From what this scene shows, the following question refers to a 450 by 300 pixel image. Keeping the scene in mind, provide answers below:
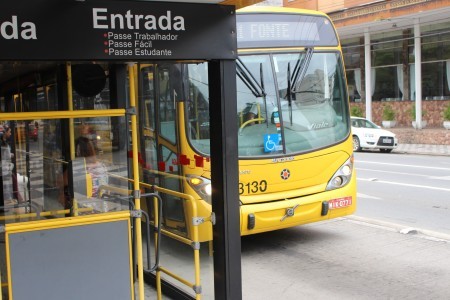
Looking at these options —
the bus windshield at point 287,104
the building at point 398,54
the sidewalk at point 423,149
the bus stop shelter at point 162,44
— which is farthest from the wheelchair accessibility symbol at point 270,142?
the building at point 398,54

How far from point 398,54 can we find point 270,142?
22643mm

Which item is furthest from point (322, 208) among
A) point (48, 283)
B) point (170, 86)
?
point (48, 283)

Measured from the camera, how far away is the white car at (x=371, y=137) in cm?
2170

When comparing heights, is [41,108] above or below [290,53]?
below

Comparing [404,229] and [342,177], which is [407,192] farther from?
[342,177]

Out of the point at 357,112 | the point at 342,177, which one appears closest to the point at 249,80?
the point at 342,177

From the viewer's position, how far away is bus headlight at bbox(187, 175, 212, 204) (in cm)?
647

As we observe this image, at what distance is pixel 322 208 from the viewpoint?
7.09m

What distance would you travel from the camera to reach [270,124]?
7039 mm

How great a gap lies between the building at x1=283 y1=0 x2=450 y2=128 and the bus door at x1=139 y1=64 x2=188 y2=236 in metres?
18.4

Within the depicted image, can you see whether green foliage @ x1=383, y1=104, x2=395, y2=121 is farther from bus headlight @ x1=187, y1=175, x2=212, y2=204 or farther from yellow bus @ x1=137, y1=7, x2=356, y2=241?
bus headlight @ x1=187, y1=175, x2=212, y2=204

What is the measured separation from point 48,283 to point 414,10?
878 inches

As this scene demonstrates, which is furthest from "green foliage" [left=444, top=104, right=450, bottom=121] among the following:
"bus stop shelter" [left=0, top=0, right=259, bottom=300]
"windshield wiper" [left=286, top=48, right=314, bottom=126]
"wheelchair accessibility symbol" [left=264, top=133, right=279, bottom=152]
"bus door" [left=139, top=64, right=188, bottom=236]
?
"bus stop shelter" [left=0, top=0, right=259, bottom=300]

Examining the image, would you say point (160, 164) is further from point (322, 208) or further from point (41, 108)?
point (322, 208)
